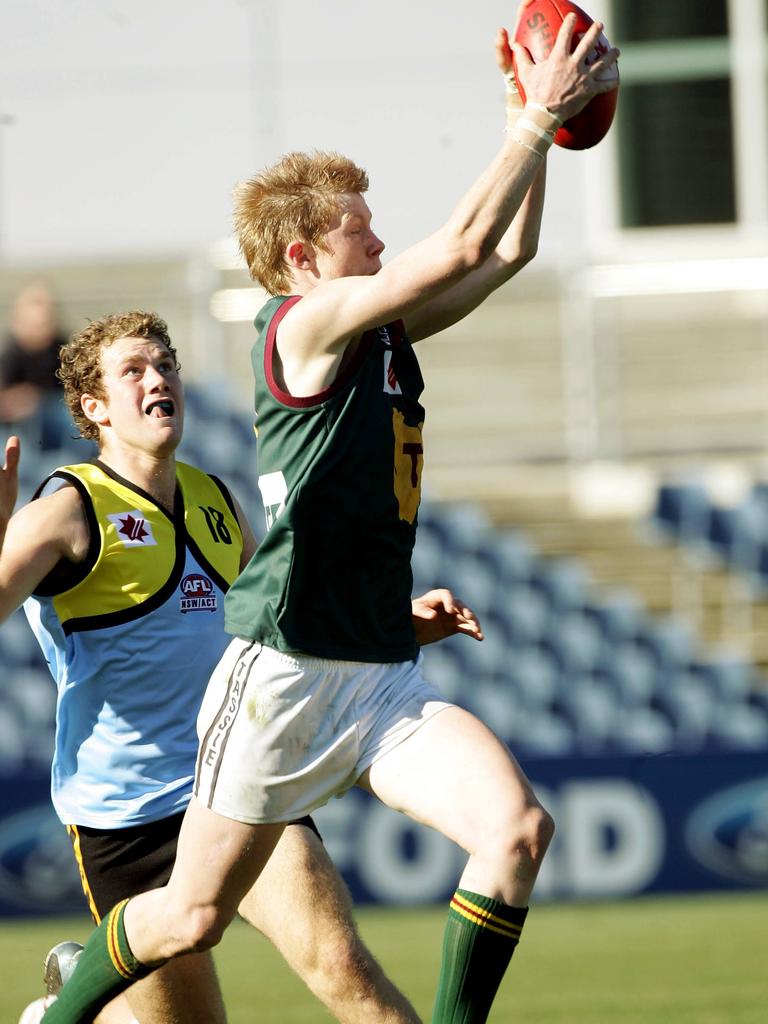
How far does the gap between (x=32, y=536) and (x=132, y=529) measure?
0.91 feet

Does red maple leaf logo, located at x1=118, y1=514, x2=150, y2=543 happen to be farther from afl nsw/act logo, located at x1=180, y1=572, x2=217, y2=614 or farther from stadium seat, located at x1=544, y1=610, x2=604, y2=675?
stadium seat, located at x1=544, y1=610, x2=604, y2=675

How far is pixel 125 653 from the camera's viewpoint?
12.9ft

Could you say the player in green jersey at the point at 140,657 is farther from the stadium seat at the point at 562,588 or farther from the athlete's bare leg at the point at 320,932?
the stadium seat at the point at 562,588

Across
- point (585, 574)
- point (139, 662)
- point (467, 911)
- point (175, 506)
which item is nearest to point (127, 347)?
point (175, 506)

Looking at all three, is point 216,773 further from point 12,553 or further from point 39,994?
point 39,994

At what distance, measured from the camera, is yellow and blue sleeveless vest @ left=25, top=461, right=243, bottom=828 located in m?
3.93

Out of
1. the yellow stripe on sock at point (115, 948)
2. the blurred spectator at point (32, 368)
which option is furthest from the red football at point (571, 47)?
the blurred spectator at point (32, 368)

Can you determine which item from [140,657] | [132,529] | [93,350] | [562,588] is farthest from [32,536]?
[562,588]

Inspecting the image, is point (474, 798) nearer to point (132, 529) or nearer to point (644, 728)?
point (132, 529)

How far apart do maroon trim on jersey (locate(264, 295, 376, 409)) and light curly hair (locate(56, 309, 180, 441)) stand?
2.15 ft

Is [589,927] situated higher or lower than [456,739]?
lower

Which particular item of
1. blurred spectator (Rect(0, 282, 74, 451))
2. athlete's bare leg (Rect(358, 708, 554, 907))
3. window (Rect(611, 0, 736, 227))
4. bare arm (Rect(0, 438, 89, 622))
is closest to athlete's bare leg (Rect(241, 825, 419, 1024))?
athlete's bare leg (Rect(358, 708, 554, 907))

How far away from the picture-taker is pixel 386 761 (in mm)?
3473

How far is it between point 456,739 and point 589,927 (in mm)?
5074
